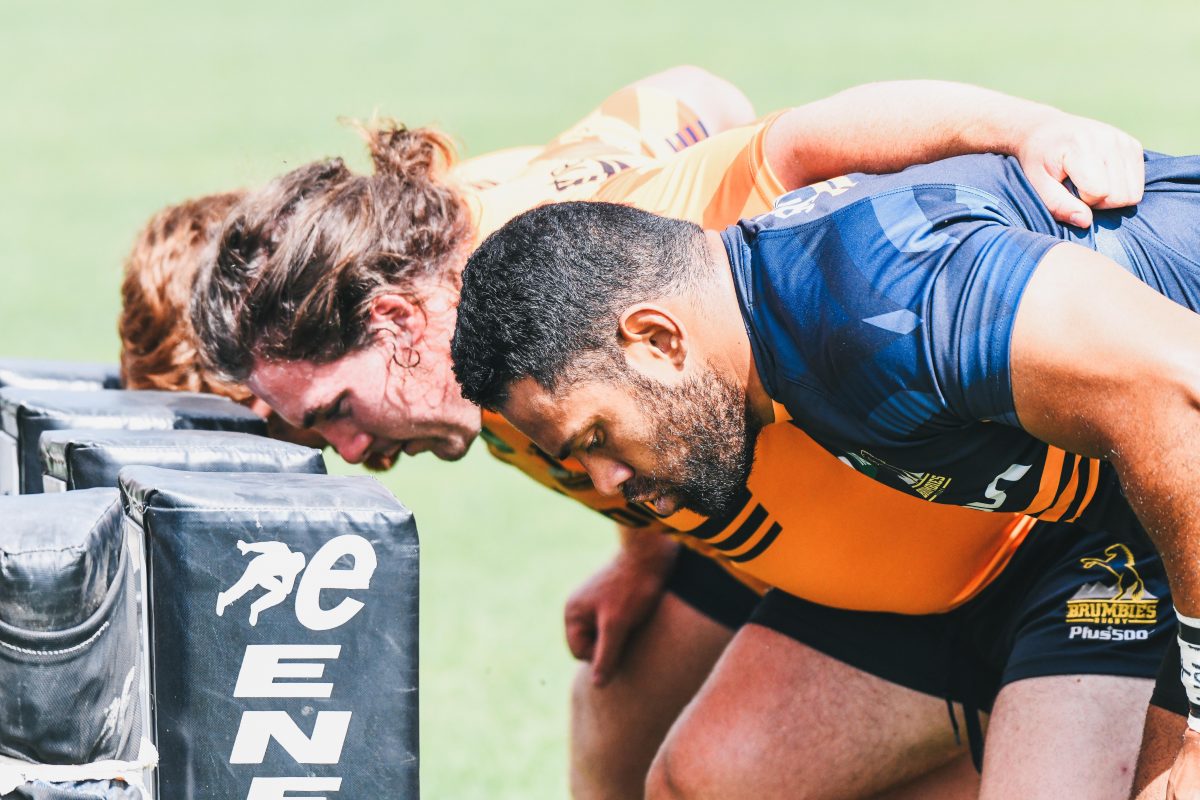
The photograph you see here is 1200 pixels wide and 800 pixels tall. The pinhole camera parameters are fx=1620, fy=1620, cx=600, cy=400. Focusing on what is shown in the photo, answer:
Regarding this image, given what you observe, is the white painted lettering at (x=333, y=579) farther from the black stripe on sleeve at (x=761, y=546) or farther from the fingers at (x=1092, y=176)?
the fingers at (x=1092, y=176)

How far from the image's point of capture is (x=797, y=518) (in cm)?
301

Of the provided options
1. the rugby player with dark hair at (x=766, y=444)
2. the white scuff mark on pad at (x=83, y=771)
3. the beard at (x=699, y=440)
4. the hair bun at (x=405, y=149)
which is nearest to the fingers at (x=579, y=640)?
the rugby player with dark hair at (x=766, y=444)

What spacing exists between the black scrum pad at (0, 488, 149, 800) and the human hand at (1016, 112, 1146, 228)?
1.47m

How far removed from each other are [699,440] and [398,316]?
106 centimetres

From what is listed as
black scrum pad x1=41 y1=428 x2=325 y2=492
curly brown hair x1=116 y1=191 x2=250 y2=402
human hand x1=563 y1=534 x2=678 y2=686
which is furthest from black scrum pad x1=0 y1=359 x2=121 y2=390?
human hand x1=563 y1=534 x2=678 y2=686

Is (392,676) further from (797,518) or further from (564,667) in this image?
(564,667)

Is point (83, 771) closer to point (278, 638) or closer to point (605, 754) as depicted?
point (278, 638)

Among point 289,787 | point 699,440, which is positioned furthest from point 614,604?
point 289,787

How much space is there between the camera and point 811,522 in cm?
300

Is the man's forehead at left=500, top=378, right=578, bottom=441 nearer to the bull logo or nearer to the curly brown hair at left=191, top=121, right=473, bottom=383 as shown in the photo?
the curly brown hair at left=191, top=121, right=473, bottom=383

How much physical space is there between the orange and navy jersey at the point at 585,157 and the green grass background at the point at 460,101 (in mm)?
521

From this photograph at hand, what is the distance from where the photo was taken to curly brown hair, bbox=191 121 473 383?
335 centimetres

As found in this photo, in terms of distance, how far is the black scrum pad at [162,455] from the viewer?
2602 mm

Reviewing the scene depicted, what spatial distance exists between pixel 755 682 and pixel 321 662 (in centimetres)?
130
